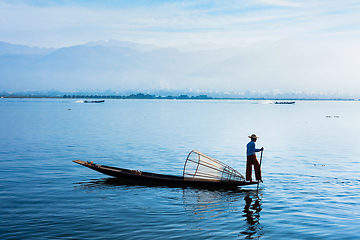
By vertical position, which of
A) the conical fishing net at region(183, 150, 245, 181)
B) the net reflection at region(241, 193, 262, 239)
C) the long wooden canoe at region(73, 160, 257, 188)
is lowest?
the net reflection at region(241, 193, 262, 239)

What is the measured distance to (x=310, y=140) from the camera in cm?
5141

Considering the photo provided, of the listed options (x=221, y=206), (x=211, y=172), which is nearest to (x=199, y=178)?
(x=211, y=172)

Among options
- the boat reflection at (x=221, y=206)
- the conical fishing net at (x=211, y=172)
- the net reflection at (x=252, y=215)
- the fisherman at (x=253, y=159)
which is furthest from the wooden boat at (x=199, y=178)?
the net reflection at (x=252, y=215)

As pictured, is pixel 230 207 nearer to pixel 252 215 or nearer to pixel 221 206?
pixel 221 206

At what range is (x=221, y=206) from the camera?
18.8 meters

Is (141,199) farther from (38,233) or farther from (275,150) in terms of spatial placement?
(275,150)

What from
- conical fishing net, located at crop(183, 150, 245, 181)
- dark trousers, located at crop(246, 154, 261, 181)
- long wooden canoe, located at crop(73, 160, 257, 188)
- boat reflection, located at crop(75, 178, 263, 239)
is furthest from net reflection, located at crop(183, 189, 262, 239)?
dark trousers, located at crop(246, 154, 261, 181)

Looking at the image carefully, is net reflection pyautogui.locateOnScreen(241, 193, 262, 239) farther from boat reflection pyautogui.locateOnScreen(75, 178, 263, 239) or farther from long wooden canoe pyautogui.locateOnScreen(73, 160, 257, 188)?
long wooden canoe pyautogui.locateOnScreen(73, 160, 257, 188)

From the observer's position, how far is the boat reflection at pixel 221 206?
16.0 meters

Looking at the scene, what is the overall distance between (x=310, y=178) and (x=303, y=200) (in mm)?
6567

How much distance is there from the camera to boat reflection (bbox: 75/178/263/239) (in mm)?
15969

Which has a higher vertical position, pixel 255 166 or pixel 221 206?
pixel 255 166

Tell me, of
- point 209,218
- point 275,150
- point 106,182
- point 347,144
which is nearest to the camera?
point 209,218

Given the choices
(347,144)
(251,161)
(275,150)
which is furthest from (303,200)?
(347,144)
